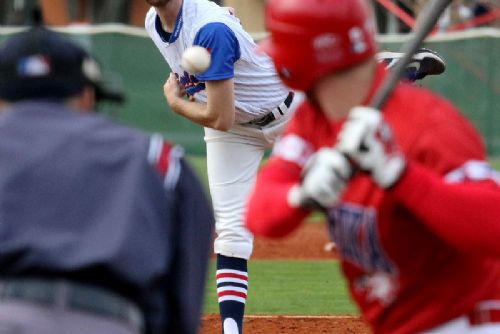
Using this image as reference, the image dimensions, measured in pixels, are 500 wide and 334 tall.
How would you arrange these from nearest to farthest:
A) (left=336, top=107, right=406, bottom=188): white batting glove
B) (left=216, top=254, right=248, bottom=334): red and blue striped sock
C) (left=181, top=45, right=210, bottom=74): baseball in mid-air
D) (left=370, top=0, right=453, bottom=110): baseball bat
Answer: (left=336, top=107, right=406, bottom=188): white batting glove < (left=370, top=0, right=453, bottom=110): baseball bat < (left=181, top=45, right=210, bottom=74): baseball in mid-air < (left=216, top=254, right=248, bottom=334): red and blue striped sock

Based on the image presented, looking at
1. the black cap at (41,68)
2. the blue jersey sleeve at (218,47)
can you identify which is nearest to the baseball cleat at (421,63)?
the blue jersey sleeve at (218,47)

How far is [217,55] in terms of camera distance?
6.14 meters

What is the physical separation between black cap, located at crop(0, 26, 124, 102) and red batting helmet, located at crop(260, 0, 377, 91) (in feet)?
1.92

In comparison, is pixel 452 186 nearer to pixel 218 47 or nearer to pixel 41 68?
pixel 41 68

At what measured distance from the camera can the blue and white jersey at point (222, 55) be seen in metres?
6.21

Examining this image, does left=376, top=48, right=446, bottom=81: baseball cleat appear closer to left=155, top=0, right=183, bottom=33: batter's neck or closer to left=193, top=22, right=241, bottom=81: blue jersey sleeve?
left=193, top=22, right=241, bottom=81: blue jersey sleeve

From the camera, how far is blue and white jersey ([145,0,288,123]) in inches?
244

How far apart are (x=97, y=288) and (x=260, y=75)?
3.85m

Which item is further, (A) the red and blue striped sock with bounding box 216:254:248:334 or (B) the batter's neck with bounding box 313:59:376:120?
(A) the red and blue striped sock with bounding box 216:254:248:334

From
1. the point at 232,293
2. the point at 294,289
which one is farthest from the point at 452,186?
the point at 294,289

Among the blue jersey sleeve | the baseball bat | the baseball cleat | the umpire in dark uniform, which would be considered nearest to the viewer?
the umpire in dark uniform

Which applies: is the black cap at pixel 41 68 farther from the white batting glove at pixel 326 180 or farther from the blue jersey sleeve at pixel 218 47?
the blue jersey sleeve at pixel 218 47

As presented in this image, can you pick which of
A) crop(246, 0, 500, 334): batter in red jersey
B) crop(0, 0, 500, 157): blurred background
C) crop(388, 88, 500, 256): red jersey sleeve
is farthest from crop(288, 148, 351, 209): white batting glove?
crop(0, 0, 500, 157): blurred background

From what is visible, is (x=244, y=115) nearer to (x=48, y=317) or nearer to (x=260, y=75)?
(x=260, y=75)
